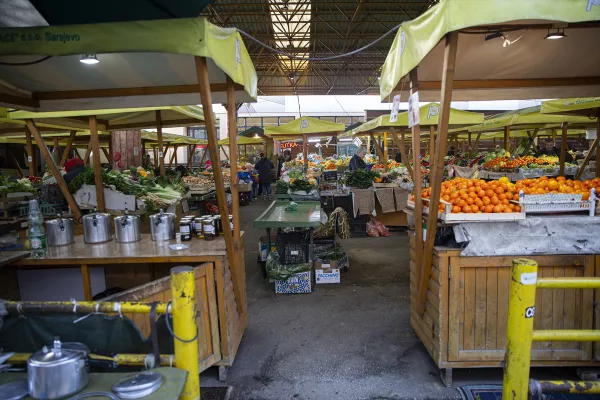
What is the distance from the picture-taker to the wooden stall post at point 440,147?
2.71 metres

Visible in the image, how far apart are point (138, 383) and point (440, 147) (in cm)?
254

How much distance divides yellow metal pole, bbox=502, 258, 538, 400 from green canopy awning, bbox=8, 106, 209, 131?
14.0 ft

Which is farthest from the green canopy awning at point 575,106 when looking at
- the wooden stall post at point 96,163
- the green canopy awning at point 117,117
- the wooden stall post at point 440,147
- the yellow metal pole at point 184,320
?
the wooden stall post at point 96,163

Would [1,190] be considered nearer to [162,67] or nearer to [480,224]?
[162,67]

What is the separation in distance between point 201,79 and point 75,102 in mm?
2235

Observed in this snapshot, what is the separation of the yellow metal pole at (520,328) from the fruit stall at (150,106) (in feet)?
7.07

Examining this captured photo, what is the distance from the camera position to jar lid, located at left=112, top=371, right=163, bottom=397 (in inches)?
59.9

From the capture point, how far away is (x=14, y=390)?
5.14 feet

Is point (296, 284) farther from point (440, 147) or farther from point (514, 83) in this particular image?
point (514, 83)

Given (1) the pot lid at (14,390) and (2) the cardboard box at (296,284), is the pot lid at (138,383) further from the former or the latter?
(2) the cardboard box at (296,284)

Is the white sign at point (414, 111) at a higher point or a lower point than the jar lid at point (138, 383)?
higher

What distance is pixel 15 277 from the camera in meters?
3.87

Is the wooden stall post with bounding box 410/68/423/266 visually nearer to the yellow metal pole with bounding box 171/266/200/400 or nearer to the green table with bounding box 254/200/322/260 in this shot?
the green table with bounding box 254/200/322/260

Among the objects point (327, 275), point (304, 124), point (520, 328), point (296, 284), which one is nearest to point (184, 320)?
point (520, 328)
